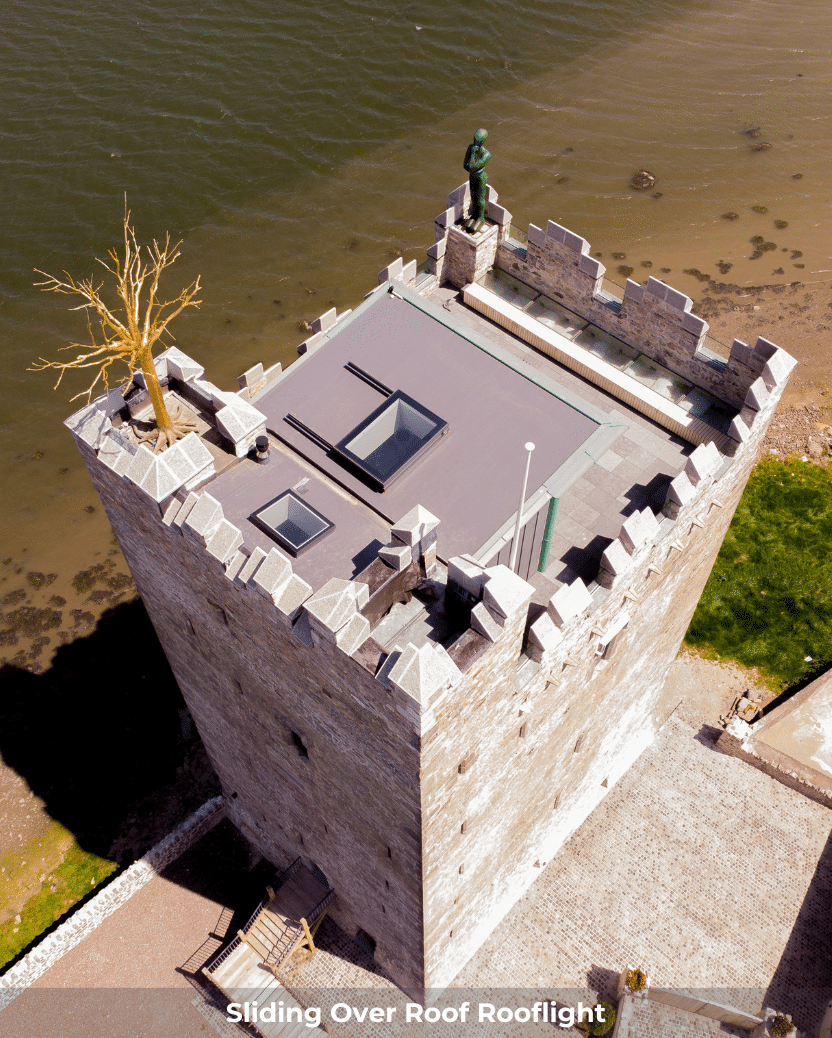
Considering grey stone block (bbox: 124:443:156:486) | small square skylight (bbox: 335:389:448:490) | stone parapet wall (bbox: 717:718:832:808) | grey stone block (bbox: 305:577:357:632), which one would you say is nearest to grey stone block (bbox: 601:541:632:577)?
small square skylight (bbox: 335:389:448:490)

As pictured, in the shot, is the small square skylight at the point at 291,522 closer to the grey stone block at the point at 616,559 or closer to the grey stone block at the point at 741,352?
the grey stone block at the point at 616,559

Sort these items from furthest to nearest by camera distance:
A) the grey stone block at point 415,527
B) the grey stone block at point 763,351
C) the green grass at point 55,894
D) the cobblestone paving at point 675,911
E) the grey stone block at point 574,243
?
the green grass at point 55,894 → the cobblestone paving at point 675,911 → the grey stone block at point 574,243 → the grey stone block at point 763,351 → the grey stone block at point 415,527

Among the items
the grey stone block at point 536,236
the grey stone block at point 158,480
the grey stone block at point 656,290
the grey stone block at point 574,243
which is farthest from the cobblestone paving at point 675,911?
the grey stone block at point 158,480

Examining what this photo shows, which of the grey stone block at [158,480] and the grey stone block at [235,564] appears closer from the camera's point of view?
the grey stone block at [235,564]

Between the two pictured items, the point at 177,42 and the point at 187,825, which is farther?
the point at 177,42

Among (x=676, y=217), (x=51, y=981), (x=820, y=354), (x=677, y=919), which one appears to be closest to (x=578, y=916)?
(x=677, y=919)

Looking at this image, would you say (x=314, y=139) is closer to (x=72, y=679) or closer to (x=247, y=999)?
(x=72, y=679)

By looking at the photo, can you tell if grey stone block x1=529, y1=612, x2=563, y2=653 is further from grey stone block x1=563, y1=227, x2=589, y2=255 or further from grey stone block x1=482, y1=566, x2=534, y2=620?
grey stone block x1=563, y1=227, x2=589, y2=255
